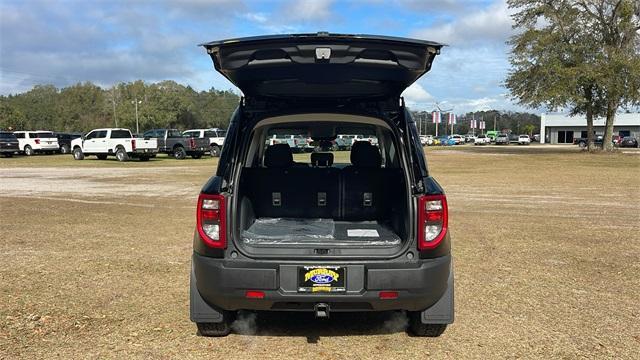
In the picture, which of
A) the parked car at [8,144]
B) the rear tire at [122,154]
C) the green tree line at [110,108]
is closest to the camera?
the rear tire at [122,154]

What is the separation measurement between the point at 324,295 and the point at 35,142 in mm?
38934

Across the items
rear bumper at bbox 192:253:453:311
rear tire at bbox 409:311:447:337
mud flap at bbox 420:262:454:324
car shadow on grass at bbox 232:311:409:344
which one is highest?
rear bumper at bbox 192:253:453:311

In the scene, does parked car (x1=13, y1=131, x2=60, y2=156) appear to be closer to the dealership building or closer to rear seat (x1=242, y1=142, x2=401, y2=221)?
rear seat (x1=242, y1=142, x2=401, y2=221)

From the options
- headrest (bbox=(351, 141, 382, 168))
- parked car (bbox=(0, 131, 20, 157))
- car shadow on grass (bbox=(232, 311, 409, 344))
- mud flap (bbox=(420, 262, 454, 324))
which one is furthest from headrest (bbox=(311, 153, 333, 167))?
parked car (bbox=(0, 131, 20, 157))

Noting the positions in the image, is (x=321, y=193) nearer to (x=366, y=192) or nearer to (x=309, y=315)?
(x=366, y=192)

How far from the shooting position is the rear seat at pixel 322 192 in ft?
16.6

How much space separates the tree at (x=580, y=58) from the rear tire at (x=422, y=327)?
36072mm

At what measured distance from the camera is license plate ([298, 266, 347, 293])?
12.2ft

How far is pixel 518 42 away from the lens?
4084 cm

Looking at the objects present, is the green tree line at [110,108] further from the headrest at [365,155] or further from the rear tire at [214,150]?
the headrest at [365,155]

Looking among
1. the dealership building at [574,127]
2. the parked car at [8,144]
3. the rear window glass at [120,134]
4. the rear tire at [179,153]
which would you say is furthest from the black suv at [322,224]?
the dealership building at [574,127]

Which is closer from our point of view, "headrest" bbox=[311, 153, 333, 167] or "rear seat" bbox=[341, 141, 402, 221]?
"rear seat" bbox=[341, 141, 402, 221]

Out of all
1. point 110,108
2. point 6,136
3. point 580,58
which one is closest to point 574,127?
point 580,58

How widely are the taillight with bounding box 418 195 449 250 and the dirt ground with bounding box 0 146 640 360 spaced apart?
0.84 meters
